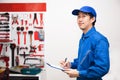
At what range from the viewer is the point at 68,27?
325cm

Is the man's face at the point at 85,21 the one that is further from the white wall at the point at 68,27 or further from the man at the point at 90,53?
the white wall at the point at 68,27

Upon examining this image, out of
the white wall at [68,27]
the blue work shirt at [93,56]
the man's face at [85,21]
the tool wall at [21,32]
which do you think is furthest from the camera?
the tool wall at [21,32]

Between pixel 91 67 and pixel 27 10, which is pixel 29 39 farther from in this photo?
pixel 91 67

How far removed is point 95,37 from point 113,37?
1.40 metres

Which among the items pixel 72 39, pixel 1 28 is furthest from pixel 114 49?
pixel 1 28

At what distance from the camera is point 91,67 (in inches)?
69.8

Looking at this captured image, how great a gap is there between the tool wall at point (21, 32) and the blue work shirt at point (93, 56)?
140 cm

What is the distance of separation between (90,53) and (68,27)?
142cm

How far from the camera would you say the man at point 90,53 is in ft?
5.75

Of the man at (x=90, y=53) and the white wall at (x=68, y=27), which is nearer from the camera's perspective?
the man at (x=90, y=53)

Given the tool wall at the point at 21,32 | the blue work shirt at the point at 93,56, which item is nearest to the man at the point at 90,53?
the blue work shirt at the point at 93,56

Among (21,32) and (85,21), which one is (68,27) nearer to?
(21,32)

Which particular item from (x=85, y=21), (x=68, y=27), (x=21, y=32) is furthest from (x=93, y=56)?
(x=21, y=32)

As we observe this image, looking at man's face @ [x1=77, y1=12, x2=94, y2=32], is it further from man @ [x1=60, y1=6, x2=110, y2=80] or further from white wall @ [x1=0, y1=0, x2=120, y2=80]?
white wall @ [x1=0, y1=0, x2=120, y2=80]
